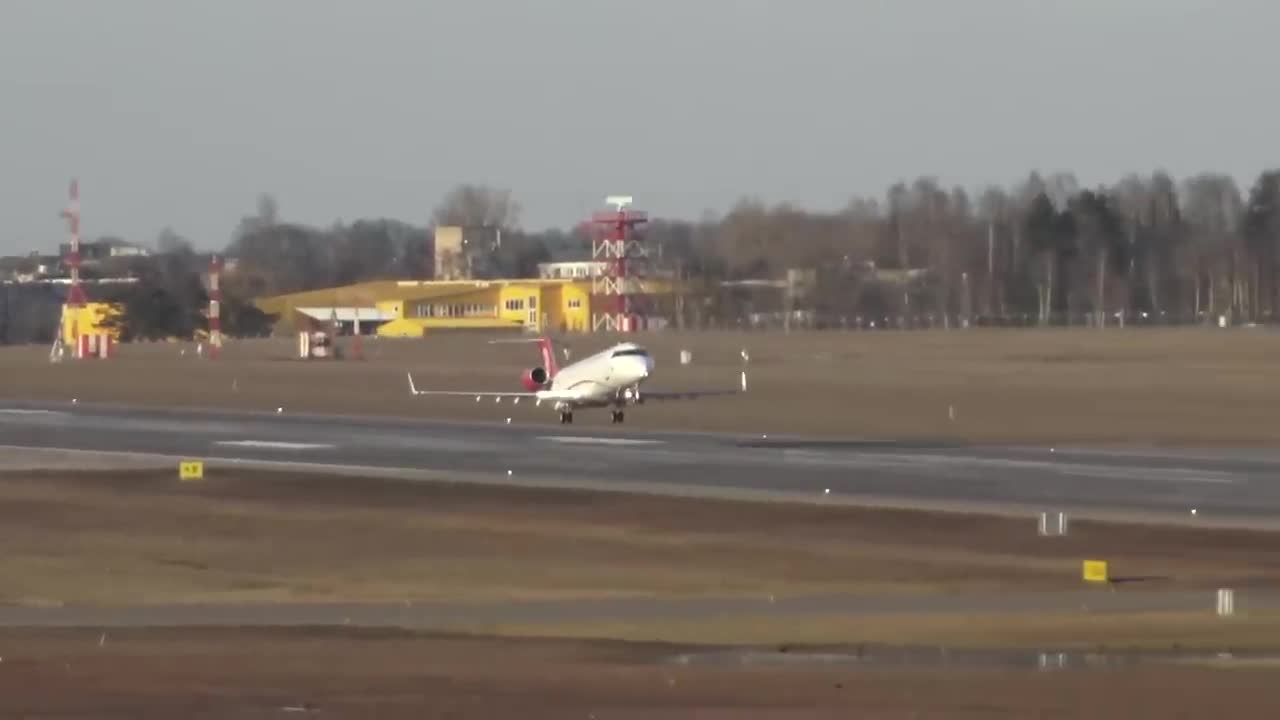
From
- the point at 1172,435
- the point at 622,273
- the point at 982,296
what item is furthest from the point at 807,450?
the point at 982,296

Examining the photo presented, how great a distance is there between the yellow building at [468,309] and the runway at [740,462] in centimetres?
9519

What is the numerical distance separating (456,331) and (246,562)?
136 meters

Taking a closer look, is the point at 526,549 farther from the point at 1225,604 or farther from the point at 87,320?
the point at 87,320

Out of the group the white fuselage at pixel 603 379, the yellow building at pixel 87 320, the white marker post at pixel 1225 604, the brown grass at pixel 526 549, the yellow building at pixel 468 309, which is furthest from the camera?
the yellow building at pixel 468 309

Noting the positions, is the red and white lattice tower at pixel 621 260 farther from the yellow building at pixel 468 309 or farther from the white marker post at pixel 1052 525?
the white marker post at pixel 1052 525

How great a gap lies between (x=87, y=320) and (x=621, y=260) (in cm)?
5598

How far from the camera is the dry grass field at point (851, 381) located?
75.5m

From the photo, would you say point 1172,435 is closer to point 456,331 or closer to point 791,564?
point 791,564

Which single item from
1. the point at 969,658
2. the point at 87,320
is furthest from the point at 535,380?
the point at 87,320

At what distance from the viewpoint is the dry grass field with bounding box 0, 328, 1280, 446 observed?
7550cm

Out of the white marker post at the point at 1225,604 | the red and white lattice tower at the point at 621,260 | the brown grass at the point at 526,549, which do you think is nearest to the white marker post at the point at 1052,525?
the brown grass at the point at 526,549

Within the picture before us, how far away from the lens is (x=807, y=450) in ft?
203

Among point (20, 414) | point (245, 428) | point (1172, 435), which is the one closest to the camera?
point (1172, 435)

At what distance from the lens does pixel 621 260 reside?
127750 mm
